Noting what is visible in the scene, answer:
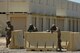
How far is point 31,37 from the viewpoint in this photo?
24219mm

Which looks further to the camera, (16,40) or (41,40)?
(16,40)

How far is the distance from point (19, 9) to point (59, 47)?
1148 inches

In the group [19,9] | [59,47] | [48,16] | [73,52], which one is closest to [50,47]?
[59,47]

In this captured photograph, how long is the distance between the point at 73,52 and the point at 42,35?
2825 millimetres

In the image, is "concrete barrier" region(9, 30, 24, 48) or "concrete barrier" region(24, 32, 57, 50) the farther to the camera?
"concrete barrier" region(9, 30, 24, 48)

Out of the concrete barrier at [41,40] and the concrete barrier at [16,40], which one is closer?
the concrete barrier at [41,40]

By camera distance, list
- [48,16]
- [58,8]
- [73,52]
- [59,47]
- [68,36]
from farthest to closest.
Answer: [58,8], [48,16], [68,36], [59,47], [73,52]

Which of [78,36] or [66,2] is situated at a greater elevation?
[66,2]

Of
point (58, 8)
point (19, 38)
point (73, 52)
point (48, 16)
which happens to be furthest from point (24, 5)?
point (73, 52)

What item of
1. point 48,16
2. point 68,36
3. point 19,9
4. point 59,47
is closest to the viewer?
point 59,47

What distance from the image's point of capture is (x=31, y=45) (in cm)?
2419

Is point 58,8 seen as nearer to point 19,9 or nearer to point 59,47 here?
point 19,9

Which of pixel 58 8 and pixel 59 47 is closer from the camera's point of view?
pixel 59 47

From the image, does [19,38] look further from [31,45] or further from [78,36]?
[78,36]
